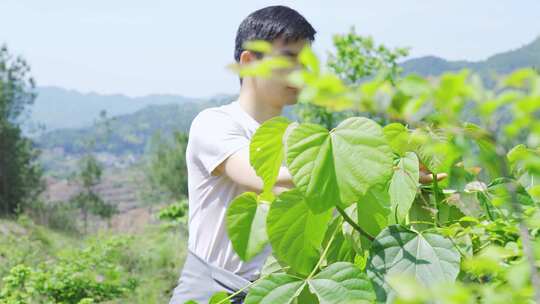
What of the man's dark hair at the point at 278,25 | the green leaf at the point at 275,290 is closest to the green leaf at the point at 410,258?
the green leaf at the point at 275,290

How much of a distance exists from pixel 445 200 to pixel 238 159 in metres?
0.43

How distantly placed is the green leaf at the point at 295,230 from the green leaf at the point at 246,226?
0.22 feet

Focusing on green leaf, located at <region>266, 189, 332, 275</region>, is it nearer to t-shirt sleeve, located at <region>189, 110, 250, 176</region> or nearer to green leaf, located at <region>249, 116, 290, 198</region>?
green leaf, located at <region>249, 116, 290, 198</region>

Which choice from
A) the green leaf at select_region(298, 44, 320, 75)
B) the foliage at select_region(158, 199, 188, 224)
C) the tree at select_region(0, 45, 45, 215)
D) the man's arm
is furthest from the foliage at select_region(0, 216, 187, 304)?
the tree at select_region(0, 45, 45, 215)

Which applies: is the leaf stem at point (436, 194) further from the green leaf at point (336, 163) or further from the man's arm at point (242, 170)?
the man's arm at point (242, 170)

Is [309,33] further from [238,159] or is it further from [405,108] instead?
[405,108]

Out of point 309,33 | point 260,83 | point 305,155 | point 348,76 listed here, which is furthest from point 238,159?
point 348,76

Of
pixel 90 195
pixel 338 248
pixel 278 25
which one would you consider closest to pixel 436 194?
pixel 338 248

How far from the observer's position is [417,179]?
3.08 ft

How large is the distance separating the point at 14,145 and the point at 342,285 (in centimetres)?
1617

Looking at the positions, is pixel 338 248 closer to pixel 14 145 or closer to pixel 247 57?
pixel 247 57

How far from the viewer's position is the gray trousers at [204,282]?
1439 millimetres

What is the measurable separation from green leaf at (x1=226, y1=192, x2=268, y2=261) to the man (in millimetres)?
382

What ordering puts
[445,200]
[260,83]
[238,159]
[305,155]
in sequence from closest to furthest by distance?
1. [305,155]
2. [445,200]
3. [238,159]
4. [260,83]
